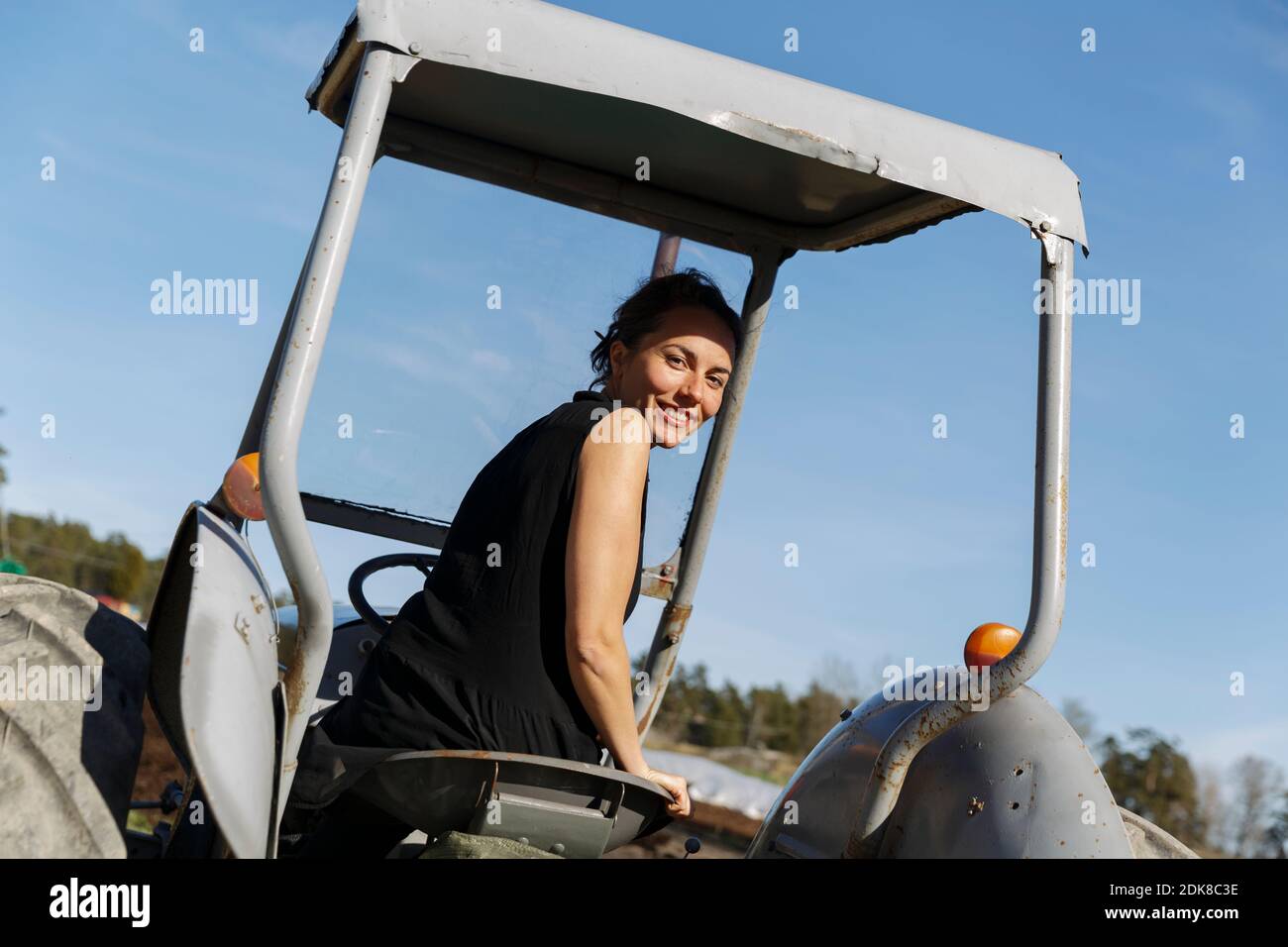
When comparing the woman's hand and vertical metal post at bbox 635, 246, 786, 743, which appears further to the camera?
vertical metal post at bbox 635, 246, 786, 743

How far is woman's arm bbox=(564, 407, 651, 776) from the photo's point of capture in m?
2.32

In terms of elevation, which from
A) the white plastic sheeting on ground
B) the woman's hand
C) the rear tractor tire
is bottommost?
the white plastic sheeting on ground

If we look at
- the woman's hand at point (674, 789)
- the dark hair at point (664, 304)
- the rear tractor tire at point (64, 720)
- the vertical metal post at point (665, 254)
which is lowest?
the woman's hand at point (674, 789)

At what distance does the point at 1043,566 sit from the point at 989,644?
0.92 feet

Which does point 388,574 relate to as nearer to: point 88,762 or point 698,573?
point 698,573

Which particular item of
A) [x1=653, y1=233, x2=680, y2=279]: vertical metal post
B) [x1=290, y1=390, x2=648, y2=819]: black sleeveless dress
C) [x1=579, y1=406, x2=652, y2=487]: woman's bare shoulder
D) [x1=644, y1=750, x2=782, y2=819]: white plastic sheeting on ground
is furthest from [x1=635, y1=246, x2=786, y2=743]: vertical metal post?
[x1=644, y1=750, x2=782, y2=819]: white plastic sheeting on ground

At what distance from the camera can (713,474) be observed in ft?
12.5

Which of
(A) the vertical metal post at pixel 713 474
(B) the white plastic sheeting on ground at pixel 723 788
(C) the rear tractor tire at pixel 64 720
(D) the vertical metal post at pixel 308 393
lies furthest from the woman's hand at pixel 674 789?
(B) the white plastic sheeting on ground at pixel 723 788

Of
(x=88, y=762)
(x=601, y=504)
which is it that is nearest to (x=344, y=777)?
(x=88, y=762)

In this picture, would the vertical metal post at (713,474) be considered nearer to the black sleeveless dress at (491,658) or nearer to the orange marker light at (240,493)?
the black sleeveless dress at (491,658)

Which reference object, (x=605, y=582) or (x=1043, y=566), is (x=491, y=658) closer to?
(x=605, y=582)

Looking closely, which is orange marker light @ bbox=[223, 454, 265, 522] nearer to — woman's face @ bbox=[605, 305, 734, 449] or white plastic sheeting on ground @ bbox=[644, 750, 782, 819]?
woman's face @ bbox=[605, 305, 734, 449]

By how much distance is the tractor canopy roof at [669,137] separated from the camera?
227 cm
